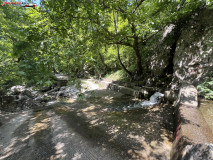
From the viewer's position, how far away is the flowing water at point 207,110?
2.91 m

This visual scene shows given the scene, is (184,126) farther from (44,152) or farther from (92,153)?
(44,152)

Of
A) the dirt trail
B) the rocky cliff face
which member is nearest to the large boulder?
the rocky cliff face

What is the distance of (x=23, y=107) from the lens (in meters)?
7.25

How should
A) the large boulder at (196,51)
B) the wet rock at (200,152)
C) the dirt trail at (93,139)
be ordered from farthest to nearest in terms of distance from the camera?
the large boulder at (196,51) < the dirt trail at (93,139) < the wet rock at (200,152)

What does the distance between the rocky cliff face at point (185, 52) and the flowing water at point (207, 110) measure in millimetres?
1472

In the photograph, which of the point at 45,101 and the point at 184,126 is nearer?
the point at 184,126

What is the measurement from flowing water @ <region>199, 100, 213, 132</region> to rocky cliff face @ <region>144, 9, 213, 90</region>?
1.47 metres

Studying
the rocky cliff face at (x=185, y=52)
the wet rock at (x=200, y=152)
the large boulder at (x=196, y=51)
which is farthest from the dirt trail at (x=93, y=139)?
the rocky cliff face at (x=185, y=52)

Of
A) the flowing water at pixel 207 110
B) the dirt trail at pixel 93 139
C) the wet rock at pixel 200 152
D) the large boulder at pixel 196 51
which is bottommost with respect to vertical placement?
the dirt trail at pixel 93 139

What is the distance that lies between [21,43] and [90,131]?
3043 millimetres

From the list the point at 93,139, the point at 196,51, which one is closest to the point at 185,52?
the point at 196,51

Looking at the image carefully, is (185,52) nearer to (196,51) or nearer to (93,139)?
(196,51)

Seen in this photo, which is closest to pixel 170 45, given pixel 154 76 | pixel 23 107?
pixel 154 76

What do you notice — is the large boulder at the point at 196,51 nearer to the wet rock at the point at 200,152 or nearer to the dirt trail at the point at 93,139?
the dirt trail at the point at 93,139
